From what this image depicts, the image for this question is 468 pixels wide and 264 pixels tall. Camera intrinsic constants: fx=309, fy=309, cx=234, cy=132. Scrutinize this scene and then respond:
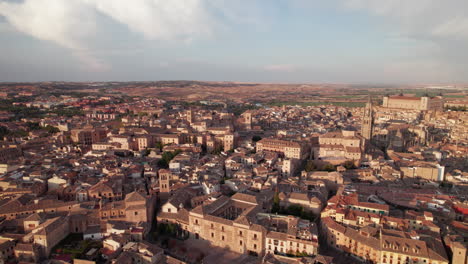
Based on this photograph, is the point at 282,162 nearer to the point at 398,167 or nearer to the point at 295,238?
the point at 398,167

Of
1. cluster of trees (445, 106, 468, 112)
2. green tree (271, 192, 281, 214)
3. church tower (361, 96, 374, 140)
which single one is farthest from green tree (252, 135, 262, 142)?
cluster of trees (445, 106, 468, 112)

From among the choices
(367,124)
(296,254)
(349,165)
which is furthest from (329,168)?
(296,254)

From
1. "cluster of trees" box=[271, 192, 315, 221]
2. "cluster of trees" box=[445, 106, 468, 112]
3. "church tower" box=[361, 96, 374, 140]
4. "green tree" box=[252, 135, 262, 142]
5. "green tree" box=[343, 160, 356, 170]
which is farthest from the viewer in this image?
"cluster of trees" box=[445, 106, 468, 112]

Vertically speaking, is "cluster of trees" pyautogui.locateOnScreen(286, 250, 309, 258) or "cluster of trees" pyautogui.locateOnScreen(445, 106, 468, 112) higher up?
"cluster of trees" pyautogui.locateOnScreen(445, 106, 468, 112)

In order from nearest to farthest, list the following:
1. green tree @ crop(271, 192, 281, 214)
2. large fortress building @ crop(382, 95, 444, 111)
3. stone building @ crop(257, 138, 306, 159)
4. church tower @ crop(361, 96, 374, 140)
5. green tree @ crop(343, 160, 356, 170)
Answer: green tree @ crop(271, 192, 281, 214) < green tree @ crop(343, 160, 356, 170) < stone building @ crop(257, 138, 306, 159) < church tower @ crop(361, 96, 374, 140) < large fortress building @ crop(382, 95, 444, 111)

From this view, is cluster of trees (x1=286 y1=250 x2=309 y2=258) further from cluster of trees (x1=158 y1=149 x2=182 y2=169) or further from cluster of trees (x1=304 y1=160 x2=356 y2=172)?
cluster of trees (x1=158 y1=149 x2=182 y2=169)

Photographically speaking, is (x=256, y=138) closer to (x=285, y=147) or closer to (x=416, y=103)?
→ (x=285, y=147)
